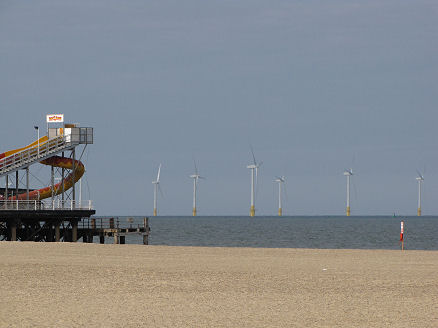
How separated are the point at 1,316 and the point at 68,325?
216cm

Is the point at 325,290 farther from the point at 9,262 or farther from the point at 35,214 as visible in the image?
the point at 35,214

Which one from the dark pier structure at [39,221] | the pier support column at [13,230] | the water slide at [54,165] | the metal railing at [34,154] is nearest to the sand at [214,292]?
the pier support column at [13,230]

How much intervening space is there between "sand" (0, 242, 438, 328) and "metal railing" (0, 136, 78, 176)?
31.8 metres

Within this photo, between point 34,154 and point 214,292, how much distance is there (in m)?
50.0

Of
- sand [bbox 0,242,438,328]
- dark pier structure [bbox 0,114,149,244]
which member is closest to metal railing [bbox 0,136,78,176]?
dark pier structure [bbox 0,114,149,244]

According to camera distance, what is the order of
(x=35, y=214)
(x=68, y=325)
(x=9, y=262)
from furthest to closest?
(x=35, y=214) < (x=9, y=262) < (x=68, y=325)

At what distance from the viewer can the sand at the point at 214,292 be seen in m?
19.2

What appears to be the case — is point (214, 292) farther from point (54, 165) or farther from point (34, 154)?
point (54, 165)

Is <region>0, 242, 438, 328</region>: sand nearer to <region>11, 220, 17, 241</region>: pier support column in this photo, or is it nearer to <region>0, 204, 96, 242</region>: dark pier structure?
<region>11, 220, 17, 241</region>: pier support column

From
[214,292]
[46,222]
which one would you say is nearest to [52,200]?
[46,222]

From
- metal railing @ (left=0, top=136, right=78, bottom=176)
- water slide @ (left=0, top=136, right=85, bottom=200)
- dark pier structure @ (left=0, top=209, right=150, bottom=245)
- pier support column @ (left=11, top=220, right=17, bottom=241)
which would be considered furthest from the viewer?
water slide @ (left=0, top=136, right=85, bottom=200)

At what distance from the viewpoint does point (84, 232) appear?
7394cm

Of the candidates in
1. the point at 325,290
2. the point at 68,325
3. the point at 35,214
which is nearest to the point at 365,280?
the point at 325,290

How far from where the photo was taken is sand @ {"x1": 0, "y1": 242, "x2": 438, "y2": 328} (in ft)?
63.0
